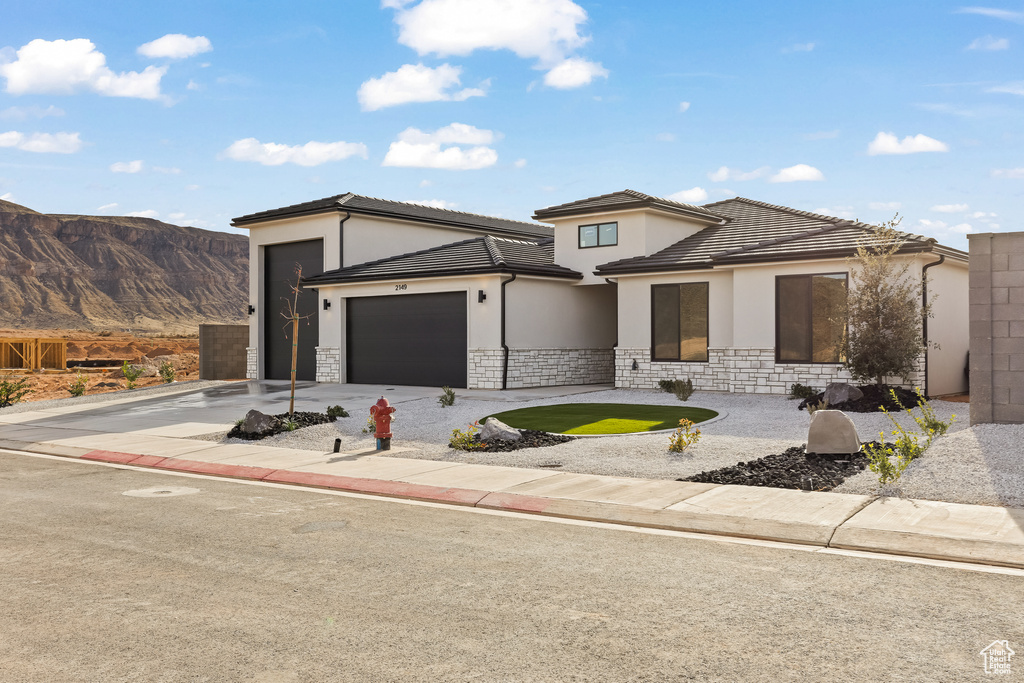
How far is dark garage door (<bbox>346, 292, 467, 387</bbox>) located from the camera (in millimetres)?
23828

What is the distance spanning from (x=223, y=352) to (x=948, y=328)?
2381 cm

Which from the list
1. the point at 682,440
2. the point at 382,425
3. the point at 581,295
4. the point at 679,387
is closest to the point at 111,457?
the point at 382,425

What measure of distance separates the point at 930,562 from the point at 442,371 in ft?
59.9

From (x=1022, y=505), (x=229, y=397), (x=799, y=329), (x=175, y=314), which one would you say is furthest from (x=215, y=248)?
(x=1022, y=505)

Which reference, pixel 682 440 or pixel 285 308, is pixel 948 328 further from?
pixel 285 308

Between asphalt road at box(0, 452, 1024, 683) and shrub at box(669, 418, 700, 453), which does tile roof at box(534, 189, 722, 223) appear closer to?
shrub at box(669, 418, 700, 453)

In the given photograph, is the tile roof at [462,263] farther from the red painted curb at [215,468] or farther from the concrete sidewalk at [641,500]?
the red painted curb at [215,468]

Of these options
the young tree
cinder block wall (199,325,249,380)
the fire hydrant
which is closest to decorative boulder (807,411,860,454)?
the young tree

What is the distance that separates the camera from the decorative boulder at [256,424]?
15141mm

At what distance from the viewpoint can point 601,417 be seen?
16.2 meters

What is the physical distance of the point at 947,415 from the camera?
14867 mm

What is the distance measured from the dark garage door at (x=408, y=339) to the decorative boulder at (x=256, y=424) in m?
8.80

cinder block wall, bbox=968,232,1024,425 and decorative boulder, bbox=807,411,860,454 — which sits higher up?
cinder block wall, bbox=968,232,1024,425

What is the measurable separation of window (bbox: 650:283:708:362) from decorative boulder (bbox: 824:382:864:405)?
195 inches
